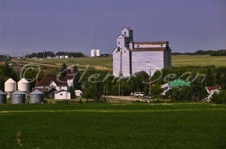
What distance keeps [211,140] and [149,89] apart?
53.6 m

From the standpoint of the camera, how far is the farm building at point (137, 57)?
88.8 m

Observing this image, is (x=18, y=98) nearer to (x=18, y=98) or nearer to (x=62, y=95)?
(x=18, y=98)

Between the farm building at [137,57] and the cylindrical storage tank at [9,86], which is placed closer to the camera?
the cylindrical storage tank at [9,86]

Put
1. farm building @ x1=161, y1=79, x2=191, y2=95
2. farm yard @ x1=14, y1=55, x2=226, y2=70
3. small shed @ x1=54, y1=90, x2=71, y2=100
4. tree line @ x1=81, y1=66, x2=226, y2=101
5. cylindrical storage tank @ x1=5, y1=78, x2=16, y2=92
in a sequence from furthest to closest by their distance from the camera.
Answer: farm yard @ x1=14, y1=55, x2=226, y2=70
farm building @ x1=161, y1=79, x2=191, y2=95
cylindrical storage tank @ x1=5, y1=78, x2=16, y2=92
small shed @ x1=54, y1=90, x2=71, y2=100
tree line @ x1=81, y1=66, x2=226, y2=101

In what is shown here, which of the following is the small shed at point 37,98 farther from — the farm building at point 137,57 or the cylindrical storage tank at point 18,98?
the farm building at point 137,57

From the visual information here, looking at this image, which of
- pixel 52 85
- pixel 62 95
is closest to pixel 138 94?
pixel 62 95

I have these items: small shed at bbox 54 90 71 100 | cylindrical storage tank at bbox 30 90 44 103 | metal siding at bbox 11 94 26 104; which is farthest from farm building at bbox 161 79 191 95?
metal siding at bbox 11 94 26 104

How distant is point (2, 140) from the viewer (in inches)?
598

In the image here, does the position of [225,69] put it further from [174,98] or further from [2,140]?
[2,140]

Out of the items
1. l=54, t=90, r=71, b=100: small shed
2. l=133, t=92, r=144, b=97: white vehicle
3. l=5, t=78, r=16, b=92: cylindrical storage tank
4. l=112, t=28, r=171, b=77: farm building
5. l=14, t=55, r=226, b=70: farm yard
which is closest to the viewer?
l=54, t=90, r=71, b=100: small shed

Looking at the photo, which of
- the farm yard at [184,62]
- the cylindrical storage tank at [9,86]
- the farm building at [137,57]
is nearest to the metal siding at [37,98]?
the cylindrical storage tank at [9,86]

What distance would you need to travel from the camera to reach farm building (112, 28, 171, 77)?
88.8 metres

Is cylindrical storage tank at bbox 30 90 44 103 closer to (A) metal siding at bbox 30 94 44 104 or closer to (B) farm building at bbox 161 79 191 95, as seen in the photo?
(A) metal siding at bbox 30 94 44 104

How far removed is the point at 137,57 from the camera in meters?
89.4
